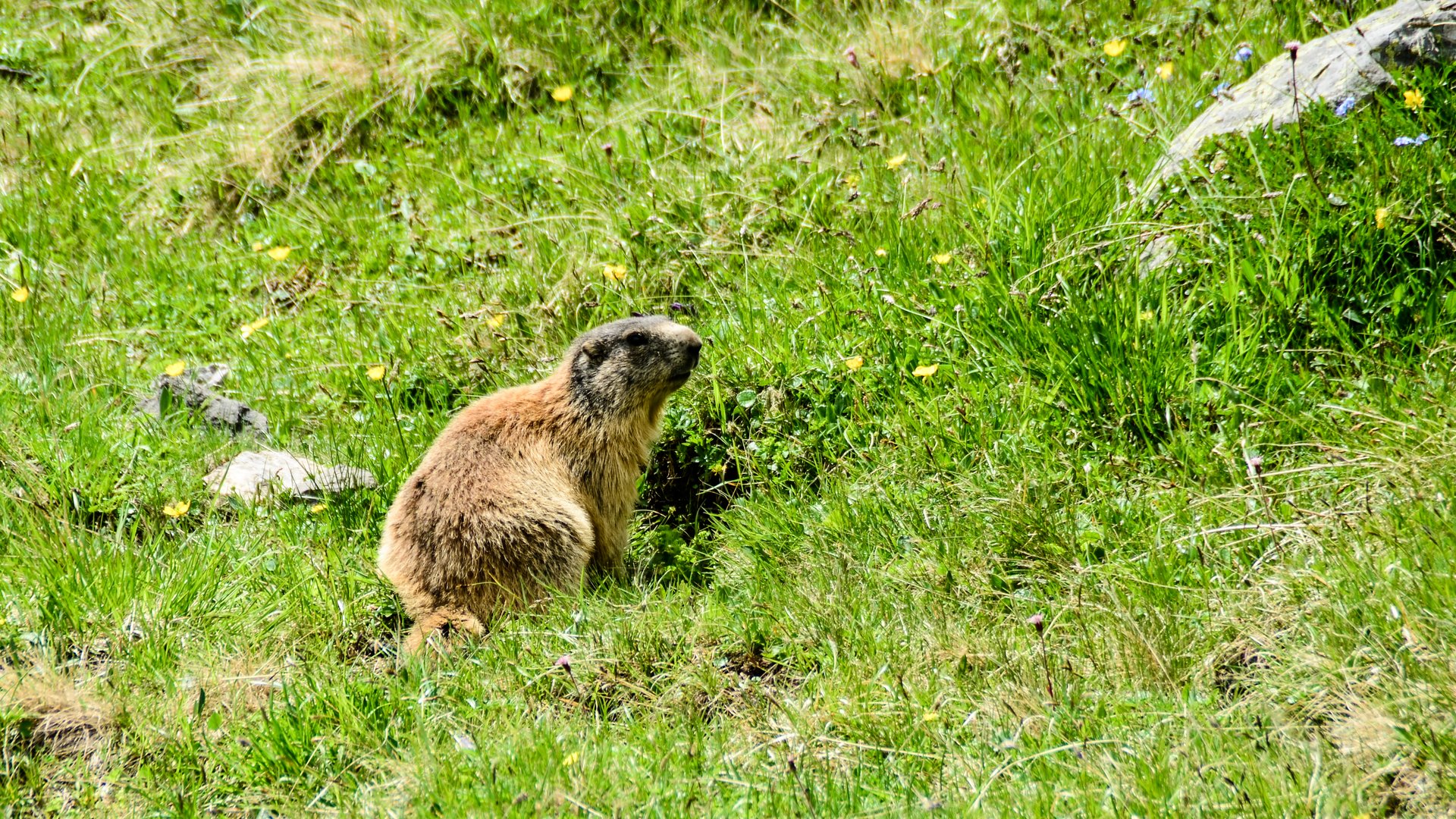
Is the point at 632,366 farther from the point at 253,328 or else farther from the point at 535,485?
the point at 253,328

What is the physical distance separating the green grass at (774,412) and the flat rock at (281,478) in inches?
3.4

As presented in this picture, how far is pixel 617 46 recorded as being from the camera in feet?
26.1

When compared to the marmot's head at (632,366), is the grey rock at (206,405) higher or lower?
lower

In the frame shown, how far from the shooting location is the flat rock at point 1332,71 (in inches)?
206

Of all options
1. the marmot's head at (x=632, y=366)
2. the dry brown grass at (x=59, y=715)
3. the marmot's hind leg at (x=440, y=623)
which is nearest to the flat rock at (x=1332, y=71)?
the marmot's head at (x=632, y=366)

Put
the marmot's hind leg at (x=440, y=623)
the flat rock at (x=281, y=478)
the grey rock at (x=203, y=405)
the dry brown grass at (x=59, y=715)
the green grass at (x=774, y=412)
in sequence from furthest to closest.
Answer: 1. the grey rock at (x=203, y=405)
2. the flat rock at (x=281, y=478)
3. the marmot's hind leg at (x=440, y=623)
4. the dry brown grass at (x=59, y=715)
5. the green grass at (x=774, y=412)

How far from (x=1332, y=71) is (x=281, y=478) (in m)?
5.20

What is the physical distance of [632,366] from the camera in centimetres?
548

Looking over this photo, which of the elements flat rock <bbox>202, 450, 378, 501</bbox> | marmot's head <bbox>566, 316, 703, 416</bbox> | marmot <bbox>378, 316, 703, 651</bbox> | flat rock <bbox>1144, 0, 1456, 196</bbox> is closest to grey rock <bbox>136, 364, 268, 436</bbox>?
flat rock <bbox>202, 450, 378, 501</bbox>

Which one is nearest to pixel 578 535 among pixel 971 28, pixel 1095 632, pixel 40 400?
pixel 1095 632

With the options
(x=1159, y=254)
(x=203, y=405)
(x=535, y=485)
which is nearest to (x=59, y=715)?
(x=535, y=485)

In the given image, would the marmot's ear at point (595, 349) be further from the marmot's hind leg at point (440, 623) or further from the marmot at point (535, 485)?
the marmot's hind leg at point (440, 623)

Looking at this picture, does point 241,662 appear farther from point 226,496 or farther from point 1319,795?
point 1319,795

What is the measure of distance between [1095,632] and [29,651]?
12.2 ft
